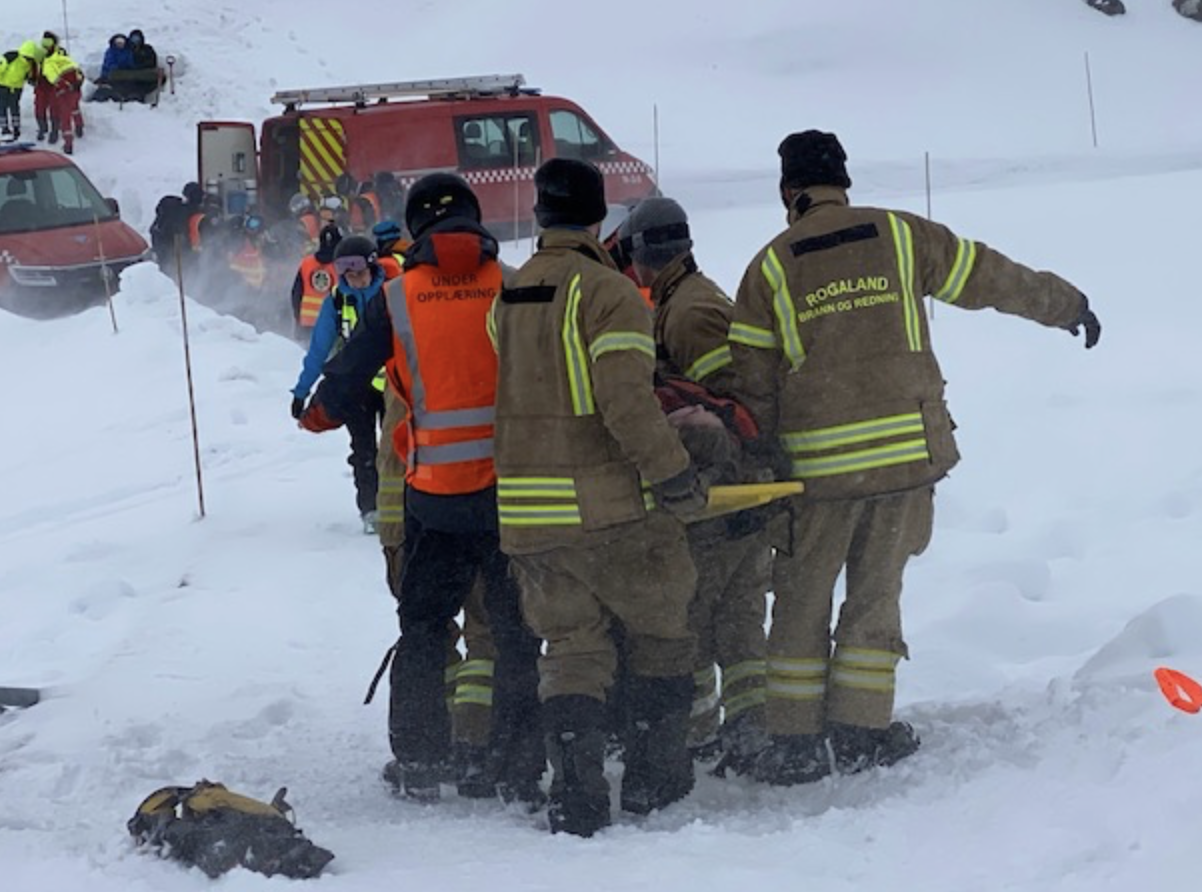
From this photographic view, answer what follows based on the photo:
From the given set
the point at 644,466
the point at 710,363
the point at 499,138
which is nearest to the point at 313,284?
the point at 710,363

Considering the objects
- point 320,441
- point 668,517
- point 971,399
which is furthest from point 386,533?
point 320,441

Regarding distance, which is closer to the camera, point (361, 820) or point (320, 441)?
point (361, 820)

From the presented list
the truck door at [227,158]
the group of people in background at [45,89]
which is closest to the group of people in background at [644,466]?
the truck door at [227,158]

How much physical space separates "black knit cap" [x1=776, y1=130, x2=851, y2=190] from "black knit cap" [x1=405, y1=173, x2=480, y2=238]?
0.93m

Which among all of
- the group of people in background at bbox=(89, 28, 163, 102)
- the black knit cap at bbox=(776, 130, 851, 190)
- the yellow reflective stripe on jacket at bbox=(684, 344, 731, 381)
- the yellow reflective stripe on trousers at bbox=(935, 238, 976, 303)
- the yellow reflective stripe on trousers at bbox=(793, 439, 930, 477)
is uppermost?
the group of people in background at bbox=(89, 28, 163, 102)

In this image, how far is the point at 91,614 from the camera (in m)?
7.82

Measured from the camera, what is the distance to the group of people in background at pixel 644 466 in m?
4.80

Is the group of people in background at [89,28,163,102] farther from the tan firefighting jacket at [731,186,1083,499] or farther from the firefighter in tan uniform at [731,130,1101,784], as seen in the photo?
the tan firefighting jacket at [731,186,1083,499]

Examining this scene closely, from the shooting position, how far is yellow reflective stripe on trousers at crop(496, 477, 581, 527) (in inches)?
188

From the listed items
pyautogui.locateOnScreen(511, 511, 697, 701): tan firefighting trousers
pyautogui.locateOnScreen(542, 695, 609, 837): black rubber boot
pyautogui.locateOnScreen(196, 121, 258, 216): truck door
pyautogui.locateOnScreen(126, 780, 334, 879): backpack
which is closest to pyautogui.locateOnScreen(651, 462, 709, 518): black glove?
pyautogui.locateOnScreen(511, 511, 697, 701): tan firefighting trousers

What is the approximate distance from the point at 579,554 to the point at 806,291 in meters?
0.99

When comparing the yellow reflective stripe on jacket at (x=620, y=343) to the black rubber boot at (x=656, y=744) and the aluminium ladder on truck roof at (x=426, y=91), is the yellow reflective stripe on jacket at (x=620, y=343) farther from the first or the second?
the aluminium ladder on truck roof at (x=426, y=91)

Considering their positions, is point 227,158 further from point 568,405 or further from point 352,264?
point 568,405

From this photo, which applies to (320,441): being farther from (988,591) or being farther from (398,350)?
(398,350)
